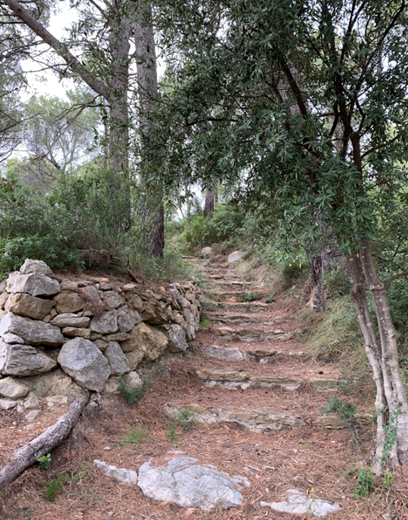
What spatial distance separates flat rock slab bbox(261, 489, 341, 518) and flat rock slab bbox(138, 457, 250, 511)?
270 mm

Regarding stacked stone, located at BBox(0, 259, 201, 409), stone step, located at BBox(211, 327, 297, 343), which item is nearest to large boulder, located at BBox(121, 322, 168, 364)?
stacked stone, located at BBox(0, 259, 201, 409)

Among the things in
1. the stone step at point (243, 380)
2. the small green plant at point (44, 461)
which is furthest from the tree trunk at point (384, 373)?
the small green plant at point (44, 461)

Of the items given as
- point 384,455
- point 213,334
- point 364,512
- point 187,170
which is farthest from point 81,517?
point 213,334

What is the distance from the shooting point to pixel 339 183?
2.51 m

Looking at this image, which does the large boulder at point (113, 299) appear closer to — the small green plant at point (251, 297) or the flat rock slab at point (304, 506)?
the flat rock slab at point (304, 506)

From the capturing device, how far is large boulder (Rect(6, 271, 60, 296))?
338cm

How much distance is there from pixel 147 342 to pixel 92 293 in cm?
101

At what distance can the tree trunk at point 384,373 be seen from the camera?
267 cm

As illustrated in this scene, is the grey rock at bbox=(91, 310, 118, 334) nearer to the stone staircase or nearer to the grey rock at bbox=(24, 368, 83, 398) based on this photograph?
the grey rock at bbox=(24, 368, 83, 398)

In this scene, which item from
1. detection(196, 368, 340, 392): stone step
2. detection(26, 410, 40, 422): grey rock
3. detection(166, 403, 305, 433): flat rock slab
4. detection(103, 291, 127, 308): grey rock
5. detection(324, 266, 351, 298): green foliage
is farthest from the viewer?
detection(324, 266, 351, 298): green foliage

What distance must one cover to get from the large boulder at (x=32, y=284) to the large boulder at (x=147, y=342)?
1.02 meters

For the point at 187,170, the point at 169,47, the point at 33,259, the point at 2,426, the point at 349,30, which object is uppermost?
the point at 169,47

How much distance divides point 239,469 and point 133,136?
10.1ft

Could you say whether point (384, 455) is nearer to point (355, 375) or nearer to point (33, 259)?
point (355, 375)
